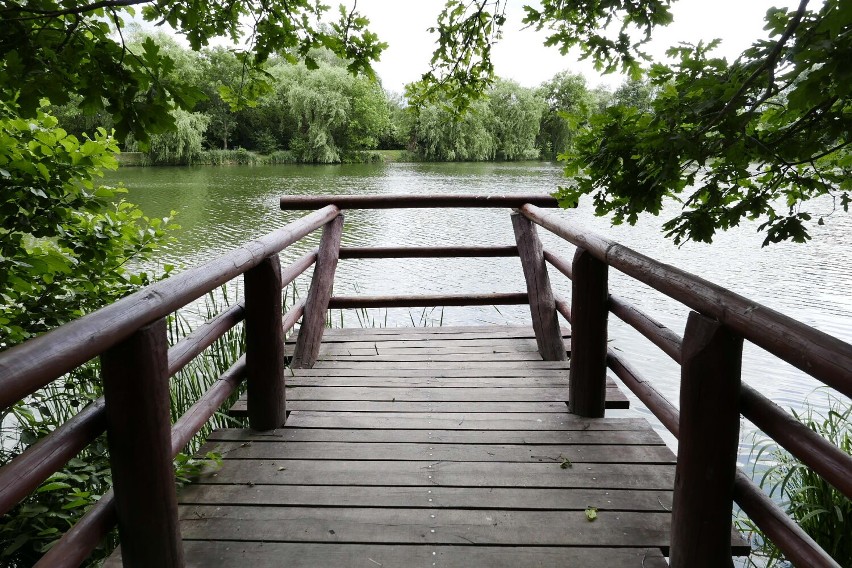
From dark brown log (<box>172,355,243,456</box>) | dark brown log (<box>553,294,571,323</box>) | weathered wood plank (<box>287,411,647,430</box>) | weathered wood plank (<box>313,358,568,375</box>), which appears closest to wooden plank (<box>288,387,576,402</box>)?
weathered wood plank (<box>287,411,647,430</box>)

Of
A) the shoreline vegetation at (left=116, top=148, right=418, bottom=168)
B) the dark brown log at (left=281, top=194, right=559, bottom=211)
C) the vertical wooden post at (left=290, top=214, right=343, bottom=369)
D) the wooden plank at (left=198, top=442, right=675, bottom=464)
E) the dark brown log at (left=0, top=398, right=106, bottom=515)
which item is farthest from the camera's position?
the shoreline vegetation at (left=116, top=148, right=418, bottom=168)

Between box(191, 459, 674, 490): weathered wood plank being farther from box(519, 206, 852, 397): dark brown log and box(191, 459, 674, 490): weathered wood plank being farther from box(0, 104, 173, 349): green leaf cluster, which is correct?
box(0, 104, 173, 349): green leaf cluster

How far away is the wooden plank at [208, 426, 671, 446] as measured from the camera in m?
2.23

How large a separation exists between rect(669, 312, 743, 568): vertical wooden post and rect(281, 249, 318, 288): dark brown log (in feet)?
5.10

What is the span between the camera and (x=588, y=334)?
232 cm

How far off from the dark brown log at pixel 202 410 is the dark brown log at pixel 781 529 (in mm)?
1343

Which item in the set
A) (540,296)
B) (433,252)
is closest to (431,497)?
(540,296)

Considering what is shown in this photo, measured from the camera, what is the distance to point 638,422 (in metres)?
2.37

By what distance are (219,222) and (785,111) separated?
461 inches

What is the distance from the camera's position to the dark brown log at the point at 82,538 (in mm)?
1152

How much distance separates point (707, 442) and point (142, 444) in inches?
48.9

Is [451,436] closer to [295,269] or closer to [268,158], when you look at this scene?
[295,269]

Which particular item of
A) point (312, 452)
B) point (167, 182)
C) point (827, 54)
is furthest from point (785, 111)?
point (167, 182)

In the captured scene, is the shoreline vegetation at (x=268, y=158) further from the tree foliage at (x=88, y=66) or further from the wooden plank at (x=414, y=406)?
the tree foliage at (x=88, y=66)
